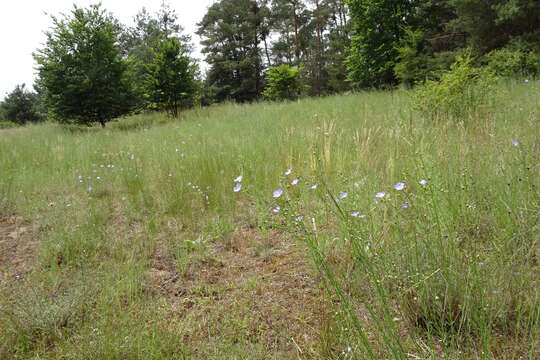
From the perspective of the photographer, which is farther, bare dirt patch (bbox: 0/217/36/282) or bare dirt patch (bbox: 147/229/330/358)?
bare dirt patch (bbox: 0/217/36/282)

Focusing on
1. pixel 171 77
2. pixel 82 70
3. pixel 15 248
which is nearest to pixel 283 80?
pixel 171 77

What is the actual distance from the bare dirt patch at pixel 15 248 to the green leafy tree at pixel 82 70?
10.6 m

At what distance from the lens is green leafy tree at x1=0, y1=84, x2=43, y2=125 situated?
32.3 meters

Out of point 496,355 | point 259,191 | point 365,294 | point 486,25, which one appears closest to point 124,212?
point 259,191

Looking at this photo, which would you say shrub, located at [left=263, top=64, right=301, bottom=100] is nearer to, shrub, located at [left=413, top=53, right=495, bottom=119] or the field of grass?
shrub, located at [left=413, top=53, right=495, bottom=119]

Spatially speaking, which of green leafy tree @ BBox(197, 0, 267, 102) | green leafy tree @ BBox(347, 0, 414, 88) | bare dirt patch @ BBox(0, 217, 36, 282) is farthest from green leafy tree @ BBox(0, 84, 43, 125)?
bare dirt patch @ BBox(0, 217, 36, 282)

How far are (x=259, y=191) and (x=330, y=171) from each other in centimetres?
74

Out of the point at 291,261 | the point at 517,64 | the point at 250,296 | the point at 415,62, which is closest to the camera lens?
the point at 250,296

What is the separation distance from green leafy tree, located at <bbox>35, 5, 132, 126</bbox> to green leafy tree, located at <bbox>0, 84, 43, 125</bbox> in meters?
26.3

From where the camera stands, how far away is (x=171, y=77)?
43.2 feet

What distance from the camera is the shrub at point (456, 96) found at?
429cm

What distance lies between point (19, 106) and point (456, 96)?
137 ft

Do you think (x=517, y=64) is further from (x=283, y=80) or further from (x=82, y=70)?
(x=82, y=70)

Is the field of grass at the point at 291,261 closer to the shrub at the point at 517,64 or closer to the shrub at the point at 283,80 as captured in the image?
the shrub at the point at 517,64
